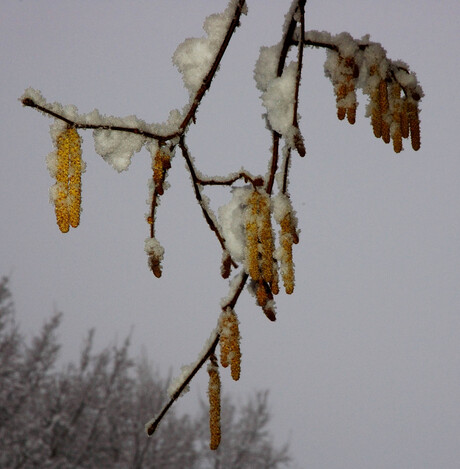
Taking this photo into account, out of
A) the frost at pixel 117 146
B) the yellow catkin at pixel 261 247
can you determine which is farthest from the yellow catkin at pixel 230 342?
the frost at pixel 117 146

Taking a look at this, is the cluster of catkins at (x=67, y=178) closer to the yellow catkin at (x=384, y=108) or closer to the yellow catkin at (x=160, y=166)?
the yellow catkin at (x=160, y=166)

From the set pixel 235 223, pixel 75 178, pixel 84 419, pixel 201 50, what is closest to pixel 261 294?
pixel 235 223

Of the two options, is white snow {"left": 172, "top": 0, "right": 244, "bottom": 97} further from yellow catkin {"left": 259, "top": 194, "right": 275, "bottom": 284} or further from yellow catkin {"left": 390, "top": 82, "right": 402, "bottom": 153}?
yellow catkin {"left": 390, "top": 82, "right": 402, "bottom": 153}

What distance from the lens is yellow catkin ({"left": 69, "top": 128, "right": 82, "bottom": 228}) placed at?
124 centimetres

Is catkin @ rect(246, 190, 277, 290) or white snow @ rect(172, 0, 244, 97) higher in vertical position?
white snow @ rect(172, 0, 244, 97)

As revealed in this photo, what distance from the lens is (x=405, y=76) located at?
1.81m

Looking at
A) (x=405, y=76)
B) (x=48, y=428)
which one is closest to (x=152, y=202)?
(x=405, y=76)

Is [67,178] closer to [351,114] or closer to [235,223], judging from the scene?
[235,223]

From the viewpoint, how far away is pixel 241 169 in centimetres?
154

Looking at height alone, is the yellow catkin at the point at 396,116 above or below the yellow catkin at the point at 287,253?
above

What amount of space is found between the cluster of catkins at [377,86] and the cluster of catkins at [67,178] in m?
0.85

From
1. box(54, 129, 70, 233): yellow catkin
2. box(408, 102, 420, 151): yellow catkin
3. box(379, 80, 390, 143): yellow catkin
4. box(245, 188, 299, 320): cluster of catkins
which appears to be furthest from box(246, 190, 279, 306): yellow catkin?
box(408, 102, 420, 151): yellow catkin

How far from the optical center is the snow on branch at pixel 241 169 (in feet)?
4.26

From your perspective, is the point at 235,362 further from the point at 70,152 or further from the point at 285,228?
the point at 70,152
